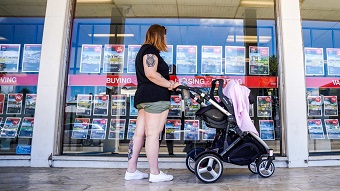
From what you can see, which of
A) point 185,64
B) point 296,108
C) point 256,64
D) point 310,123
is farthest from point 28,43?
point 310,123

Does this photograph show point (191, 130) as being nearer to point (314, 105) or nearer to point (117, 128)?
point (117, 128)

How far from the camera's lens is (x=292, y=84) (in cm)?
392

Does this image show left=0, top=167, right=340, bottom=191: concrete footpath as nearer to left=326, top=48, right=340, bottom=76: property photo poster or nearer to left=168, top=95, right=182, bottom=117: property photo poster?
left=168, top=95, right=182, bottom=117: property photo poster

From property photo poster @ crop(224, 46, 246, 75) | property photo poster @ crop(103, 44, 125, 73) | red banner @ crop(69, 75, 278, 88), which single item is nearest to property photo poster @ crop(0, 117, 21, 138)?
red banner @ crop(69, 75, 278, 88)

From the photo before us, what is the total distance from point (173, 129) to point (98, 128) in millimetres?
1238

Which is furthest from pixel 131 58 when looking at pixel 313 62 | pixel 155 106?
pixel 313 62

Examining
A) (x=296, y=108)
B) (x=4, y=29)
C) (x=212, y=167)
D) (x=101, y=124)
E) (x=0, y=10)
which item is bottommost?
(x=212, y=167)

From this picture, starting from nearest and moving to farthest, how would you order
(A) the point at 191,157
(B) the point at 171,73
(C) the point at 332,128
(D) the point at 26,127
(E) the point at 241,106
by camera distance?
(E) the point at 241,106 → (A) the point at 191,157 → (D) the point at 26,127 → (C) the point at 332,128 → (B) the point at 171,73

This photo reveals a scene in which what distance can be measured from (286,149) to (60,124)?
3.20 meters

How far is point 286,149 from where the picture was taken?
3844 millimetres

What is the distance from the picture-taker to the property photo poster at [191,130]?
460 centimetres

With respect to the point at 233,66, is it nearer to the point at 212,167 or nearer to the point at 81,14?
the point at 212,167

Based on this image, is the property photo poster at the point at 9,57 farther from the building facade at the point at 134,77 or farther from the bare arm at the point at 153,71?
the bare arm at the point at 153,71

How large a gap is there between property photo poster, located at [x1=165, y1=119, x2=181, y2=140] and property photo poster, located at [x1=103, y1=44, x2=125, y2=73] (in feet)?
4.00
